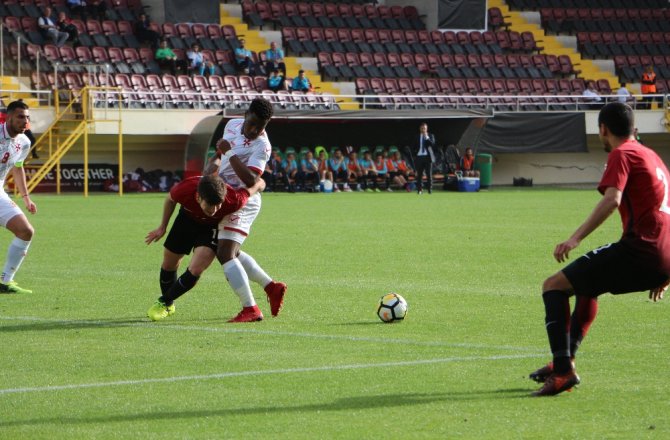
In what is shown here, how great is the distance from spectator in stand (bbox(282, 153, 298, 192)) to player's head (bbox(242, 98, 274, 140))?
25.3 meters

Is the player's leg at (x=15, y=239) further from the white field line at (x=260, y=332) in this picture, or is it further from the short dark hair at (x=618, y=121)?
the short dark hair at (x=618, y=121)

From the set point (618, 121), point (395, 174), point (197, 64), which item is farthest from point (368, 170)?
point (618, 121)

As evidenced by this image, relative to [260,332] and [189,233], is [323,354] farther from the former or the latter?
[189,233]

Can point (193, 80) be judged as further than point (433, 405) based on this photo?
Yes

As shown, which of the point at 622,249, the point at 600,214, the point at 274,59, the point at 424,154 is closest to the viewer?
the point at 600,214

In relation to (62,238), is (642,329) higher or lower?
higher

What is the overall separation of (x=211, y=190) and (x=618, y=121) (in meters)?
3.55

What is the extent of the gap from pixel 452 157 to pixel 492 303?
26940mm

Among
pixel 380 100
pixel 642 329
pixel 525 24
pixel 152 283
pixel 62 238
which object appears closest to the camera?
pixel 642 329

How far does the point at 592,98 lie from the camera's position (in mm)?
41125

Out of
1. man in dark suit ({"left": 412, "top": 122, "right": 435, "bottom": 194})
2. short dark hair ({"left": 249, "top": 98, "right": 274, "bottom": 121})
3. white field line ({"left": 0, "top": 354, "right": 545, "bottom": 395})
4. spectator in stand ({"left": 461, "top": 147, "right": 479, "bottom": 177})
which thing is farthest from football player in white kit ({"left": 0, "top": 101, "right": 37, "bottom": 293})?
spectator in stand ({"left": 461, "top": 147, "right": 479, "bottom": 177})

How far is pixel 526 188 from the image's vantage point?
3953 cm

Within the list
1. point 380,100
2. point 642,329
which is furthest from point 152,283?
point 380,100

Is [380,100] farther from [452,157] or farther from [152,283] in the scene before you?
→ [152,283]
